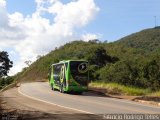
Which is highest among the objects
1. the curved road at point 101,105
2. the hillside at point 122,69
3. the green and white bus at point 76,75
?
the hillside at point 122,69

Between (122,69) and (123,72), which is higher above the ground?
(122,69)

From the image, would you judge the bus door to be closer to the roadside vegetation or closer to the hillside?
the roadside vegetation

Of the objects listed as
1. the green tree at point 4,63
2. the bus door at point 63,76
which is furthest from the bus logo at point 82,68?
the green tree at point 4,63

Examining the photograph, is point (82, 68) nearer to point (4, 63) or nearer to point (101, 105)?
point (101, 105)

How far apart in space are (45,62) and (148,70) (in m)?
64.7

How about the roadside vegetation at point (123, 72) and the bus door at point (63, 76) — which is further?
the roadside vegetation at point (123, 72)

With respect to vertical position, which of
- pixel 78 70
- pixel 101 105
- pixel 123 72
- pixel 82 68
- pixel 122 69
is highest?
pixel 122 69

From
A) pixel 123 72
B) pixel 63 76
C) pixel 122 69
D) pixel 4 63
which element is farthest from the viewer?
pixel 4 63

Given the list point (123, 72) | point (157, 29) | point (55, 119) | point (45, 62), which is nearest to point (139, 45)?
point (157, 29)

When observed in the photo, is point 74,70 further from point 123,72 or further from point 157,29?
point 157,29

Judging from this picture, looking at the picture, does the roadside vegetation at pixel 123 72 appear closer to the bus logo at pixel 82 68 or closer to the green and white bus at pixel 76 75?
the green and white bus at pixel 76 75

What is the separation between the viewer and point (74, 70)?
40594mm

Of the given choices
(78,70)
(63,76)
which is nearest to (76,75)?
(78,70)

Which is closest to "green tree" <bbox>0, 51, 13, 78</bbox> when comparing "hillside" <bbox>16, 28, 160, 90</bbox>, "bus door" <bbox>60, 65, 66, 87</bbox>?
"hillside" <bbox>16, 28, 160, 90</bbox>
